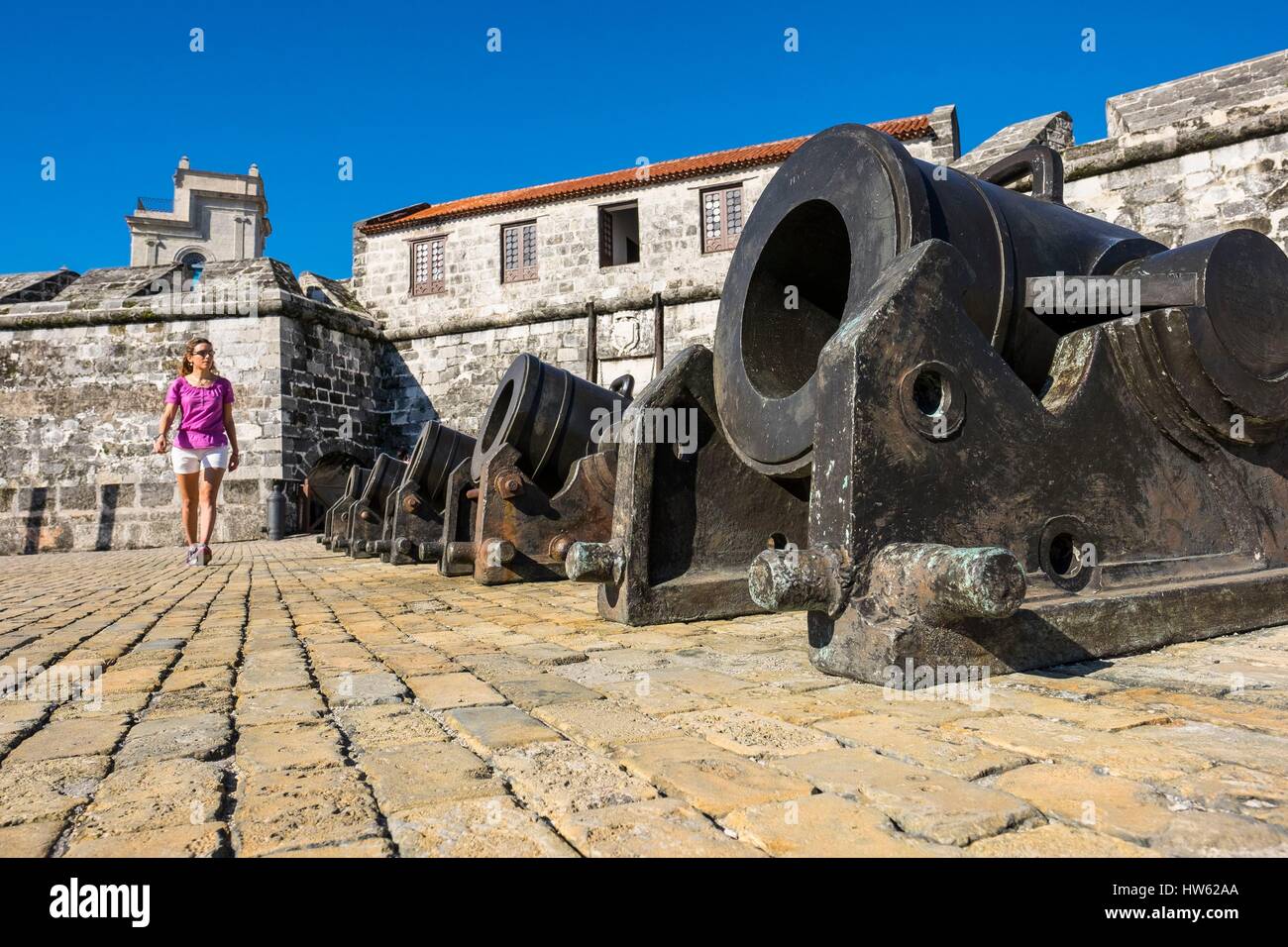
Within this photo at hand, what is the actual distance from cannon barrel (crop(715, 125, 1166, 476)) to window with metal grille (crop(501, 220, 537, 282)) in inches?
690

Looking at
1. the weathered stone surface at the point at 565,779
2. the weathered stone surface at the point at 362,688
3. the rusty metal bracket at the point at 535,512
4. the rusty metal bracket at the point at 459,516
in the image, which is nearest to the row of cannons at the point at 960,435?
the weathered stone surface at the point at 565,779

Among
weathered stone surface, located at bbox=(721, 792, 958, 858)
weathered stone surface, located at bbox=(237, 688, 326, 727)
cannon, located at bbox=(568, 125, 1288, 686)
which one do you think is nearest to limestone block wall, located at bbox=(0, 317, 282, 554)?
cannon, located at bbox=(568, 125, 1288, 686)

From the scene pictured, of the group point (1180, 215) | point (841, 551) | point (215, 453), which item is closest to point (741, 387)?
point (841, 551)

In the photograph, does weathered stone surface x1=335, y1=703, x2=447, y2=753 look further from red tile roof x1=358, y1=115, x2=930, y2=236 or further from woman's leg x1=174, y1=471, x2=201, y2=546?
red tile roof x1=358, y1=115, x2=930, y2=236

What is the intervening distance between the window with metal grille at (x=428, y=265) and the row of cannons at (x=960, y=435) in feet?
60.6

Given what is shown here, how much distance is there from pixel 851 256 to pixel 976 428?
0.75 meters

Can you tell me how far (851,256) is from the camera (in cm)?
271

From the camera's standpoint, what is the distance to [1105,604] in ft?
7.64

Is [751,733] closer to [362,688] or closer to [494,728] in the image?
[494,728]

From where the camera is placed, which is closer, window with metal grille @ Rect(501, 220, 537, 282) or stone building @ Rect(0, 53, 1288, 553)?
stone building @ Rect(0, 53, 1288, 553)

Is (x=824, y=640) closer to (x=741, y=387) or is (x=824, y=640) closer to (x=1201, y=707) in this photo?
(x=1201, y=707)

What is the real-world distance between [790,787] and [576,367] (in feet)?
59.6

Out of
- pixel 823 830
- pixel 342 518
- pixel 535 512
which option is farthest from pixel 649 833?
pixel 342 518

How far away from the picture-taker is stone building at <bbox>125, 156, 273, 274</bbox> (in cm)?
4581
